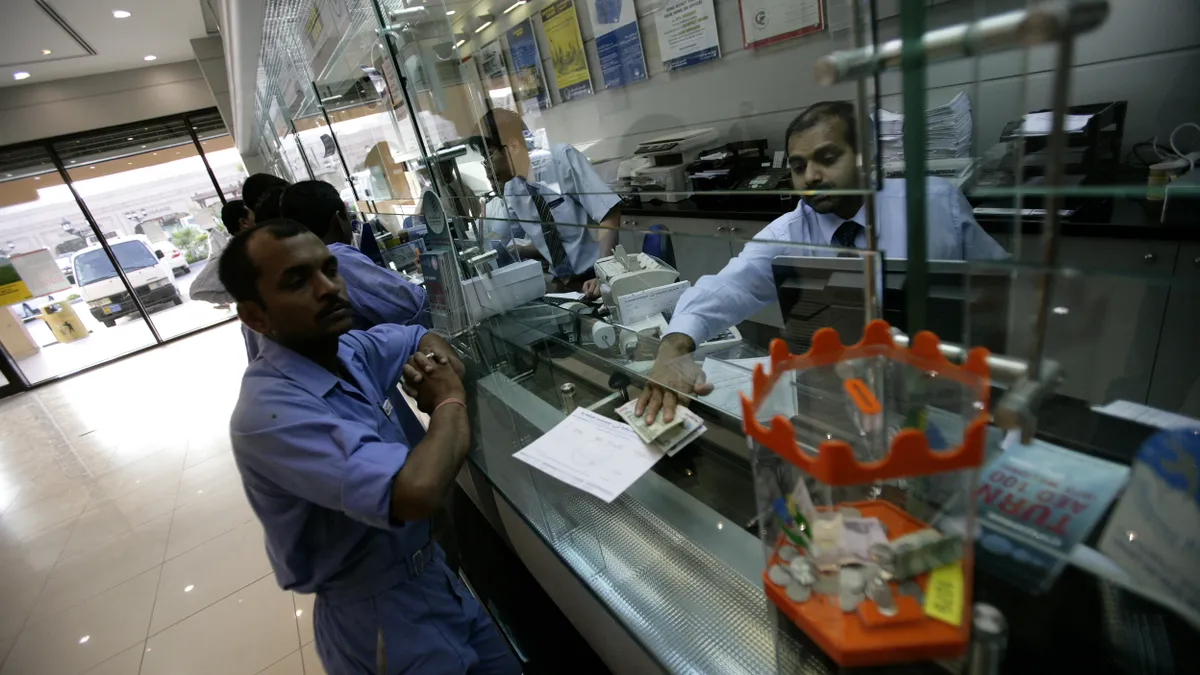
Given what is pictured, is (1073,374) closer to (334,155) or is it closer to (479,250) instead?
(479,250)

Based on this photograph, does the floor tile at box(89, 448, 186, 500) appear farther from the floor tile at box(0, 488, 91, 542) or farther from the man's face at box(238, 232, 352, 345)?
the man's face at box(238, 232, 352, 345)

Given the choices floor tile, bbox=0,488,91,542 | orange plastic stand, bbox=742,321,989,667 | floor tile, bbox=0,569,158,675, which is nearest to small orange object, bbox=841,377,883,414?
orange plastic stand, bbox=742,321,989,667

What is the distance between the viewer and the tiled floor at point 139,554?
7.23 ft

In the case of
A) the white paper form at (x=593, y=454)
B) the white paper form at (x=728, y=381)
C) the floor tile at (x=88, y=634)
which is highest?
the white paper form at (x=728, y=381)

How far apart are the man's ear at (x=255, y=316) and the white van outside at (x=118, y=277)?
320 inches

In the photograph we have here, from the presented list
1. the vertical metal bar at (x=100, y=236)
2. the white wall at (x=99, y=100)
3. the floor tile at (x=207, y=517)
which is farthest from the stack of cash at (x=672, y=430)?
the white wall at (x=99, y=100)

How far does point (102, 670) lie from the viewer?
2.18 meters

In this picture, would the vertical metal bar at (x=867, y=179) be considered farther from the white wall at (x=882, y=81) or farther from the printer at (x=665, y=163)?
the printer at (x=665, y=163)

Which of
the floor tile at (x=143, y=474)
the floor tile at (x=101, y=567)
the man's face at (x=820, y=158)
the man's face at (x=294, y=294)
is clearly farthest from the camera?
the floor tile at (x=143, y=474)

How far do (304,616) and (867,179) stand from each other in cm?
258

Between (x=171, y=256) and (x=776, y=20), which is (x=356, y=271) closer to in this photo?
(x=776, y=20)

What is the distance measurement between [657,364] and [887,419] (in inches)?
21.4

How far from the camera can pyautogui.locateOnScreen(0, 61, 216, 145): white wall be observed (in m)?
6.07

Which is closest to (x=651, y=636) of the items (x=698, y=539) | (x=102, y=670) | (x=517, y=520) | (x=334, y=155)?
(x=698, y=539)
